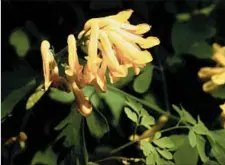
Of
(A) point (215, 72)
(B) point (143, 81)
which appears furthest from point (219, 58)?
(B) point (143, 81)

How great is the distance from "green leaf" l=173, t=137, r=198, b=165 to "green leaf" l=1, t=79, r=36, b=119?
28 centimetres

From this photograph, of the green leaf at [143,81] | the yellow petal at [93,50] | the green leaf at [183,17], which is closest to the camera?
the yellow petal at [93,50]

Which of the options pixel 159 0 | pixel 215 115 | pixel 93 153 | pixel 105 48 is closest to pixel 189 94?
pixel 215 115

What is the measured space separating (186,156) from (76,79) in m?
0.23

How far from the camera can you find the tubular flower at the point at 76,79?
2.89ft

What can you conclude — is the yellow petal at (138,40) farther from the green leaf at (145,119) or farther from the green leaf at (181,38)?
the green leaf at (181,38)

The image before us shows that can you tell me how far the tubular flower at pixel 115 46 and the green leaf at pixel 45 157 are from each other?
0.74ft

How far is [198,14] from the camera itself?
47.8 inches

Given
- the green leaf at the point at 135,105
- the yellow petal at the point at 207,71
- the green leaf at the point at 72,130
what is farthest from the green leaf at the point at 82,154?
the yellow petal at the point at 207,71

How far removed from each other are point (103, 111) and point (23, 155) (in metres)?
0.22

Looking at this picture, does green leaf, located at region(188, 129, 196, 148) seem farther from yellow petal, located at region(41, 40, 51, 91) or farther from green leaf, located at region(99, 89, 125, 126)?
yellow petal, located at region(41, 40, 51, 91)

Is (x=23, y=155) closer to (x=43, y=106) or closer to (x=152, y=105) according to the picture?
(x=43, y=106)

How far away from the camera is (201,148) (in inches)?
37.0

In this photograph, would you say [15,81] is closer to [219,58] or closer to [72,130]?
[72,130]
